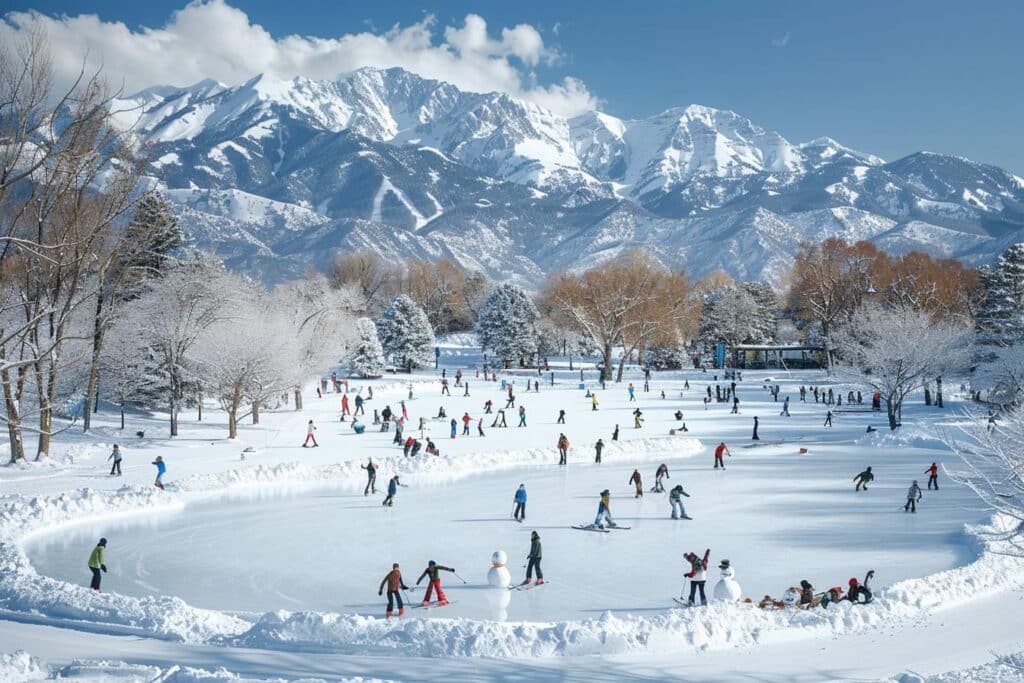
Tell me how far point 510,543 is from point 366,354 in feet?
148

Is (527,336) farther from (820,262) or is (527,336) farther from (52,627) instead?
(52,627)

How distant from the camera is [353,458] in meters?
28.3

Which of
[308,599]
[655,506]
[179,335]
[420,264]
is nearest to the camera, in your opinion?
[308,599]

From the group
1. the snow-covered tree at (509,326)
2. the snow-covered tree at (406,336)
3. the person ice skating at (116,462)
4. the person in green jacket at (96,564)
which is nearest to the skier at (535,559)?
the person in green jacket at (96,564)

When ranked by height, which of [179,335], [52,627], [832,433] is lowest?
[52,627]

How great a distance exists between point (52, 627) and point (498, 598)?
728 cm

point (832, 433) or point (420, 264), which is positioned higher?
point (420, 264)

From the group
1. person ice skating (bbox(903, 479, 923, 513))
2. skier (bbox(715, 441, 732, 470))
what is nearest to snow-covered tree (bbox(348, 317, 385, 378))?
skier (bbox(715, 441, 732, 470))

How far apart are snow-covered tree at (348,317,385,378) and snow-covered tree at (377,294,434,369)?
6.94m

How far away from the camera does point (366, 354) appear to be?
60812 millimetres

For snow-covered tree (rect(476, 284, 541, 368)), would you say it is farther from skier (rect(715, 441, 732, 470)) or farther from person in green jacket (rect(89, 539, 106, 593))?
person in green jacket (rect(89, 539, 106, 593))

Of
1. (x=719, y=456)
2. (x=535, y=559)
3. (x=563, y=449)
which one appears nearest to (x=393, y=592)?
(x=535, y=559)

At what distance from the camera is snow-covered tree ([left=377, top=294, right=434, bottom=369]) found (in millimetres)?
68625

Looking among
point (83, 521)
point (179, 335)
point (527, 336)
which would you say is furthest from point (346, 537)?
point (527, 336)
